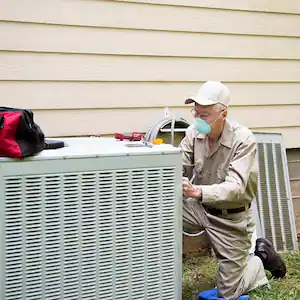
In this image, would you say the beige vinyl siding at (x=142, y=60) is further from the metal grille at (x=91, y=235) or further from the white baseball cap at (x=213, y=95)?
the metal grille at (x=91, y=235)

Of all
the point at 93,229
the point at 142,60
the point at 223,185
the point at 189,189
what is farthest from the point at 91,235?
the point at 142,60

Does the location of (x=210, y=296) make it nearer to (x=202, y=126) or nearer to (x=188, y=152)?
(x=188, y=152)

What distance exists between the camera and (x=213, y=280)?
3730 mm

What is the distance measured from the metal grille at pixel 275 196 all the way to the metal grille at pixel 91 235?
1828mm

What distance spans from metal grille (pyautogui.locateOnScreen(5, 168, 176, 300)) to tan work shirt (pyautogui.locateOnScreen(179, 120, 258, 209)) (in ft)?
1.39

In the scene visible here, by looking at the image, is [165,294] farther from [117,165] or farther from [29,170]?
[29,170]

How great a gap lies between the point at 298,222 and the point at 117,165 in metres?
2.95

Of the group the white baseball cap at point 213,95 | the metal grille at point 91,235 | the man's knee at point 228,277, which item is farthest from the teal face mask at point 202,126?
the man's knee at point 228,277

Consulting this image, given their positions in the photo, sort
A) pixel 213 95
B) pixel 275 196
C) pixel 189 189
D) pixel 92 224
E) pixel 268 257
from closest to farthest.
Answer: pixel 92 224, pixel 189 189, pixel 213 95, pixel 268 257, pixel 275 196

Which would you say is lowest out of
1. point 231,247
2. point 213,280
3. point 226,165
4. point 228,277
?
point 213,280

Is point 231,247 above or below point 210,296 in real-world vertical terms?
above

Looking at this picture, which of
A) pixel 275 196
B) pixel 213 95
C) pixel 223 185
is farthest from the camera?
pixel 275 196

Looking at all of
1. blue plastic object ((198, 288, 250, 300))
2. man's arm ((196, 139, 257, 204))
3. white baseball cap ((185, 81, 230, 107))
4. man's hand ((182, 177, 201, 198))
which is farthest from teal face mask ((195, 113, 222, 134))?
blue plastic object ((198, 288, 250, 300))

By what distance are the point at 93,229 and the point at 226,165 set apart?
1.05 metres
